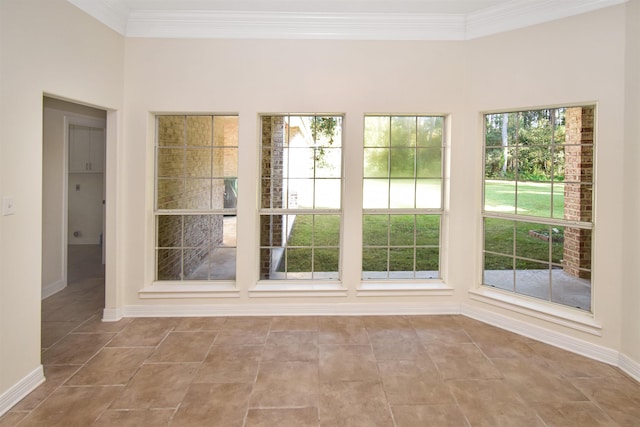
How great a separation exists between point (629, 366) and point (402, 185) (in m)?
2.44

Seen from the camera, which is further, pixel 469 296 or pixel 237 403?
pixel 469 296

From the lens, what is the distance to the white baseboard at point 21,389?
2479mm

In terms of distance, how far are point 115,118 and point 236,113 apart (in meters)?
1.19

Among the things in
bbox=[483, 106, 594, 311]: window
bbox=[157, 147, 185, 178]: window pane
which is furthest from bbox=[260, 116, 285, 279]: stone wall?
bbox=[483, 106, 594, 311]: window

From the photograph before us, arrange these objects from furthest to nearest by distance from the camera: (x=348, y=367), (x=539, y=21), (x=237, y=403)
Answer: (x=539, y=21), (x=348, y=367), (x=237, y=403)

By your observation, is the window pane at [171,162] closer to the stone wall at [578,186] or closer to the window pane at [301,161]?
the window pane at [301,161]

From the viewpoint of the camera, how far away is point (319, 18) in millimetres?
3871

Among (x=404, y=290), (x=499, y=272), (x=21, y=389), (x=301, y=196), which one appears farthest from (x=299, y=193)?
(x=21, y=389)

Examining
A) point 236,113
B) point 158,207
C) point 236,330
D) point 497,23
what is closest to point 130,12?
point 236,113

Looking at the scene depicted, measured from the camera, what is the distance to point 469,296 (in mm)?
4109

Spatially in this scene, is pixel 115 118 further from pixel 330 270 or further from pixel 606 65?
A: pixel 606 65

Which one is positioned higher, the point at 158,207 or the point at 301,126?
the point at 301,126

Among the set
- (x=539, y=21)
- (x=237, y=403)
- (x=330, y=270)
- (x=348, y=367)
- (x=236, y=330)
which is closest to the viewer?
(x=237, y=403)

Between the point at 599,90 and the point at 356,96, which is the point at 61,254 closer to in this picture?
the point at 356,96
